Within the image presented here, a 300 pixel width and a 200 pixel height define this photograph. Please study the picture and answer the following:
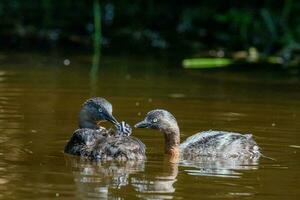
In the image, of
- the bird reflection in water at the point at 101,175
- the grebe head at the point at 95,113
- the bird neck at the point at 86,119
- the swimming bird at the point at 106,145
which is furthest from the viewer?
the bird neck at the point at 86,119

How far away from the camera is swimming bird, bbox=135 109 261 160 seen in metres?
11.8

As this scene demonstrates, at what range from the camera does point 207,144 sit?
11875 millimetres

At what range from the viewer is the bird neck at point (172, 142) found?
11.7 metres

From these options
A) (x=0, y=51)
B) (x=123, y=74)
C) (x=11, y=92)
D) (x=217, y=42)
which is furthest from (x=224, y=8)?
(x=11, y=92)

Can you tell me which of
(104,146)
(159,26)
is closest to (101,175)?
(104,146)

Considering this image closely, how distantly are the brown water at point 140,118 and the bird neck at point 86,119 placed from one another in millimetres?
267

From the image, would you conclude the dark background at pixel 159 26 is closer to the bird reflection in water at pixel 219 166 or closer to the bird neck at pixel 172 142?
the bird neck at pixel 172 142

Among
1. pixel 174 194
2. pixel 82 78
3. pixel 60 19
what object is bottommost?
pixel 174 194

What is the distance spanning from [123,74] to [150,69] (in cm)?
112

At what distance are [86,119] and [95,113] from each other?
0.16m

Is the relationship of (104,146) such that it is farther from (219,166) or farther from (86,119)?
(86,119)

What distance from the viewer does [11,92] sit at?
1606 cm

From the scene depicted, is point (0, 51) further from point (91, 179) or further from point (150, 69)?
point (91, 179)

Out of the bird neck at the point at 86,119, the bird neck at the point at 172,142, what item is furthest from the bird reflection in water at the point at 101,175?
the bird neck at the point at 86,119
